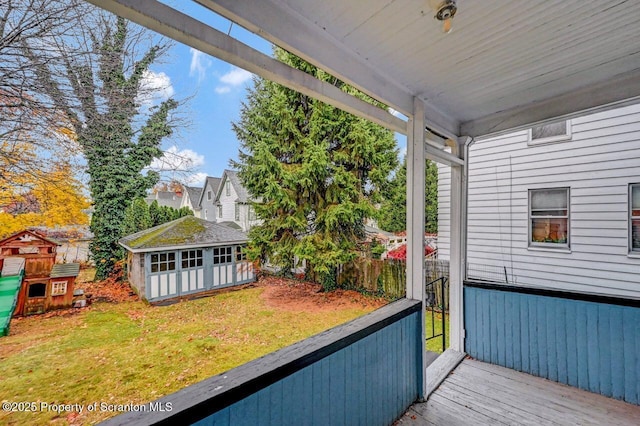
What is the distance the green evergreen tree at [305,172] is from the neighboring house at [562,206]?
1.73 metres

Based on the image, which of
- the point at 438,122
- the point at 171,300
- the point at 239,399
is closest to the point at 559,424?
the point at 239,399

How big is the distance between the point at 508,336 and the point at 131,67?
13.9 ft

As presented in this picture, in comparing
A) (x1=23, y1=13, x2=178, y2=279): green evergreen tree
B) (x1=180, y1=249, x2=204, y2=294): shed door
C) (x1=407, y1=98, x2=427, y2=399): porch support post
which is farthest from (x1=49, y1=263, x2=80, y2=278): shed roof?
(x1=407, y1=98, x2=427, y2=399): porch support post

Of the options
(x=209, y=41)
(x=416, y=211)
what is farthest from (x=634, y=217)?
(x=209, y=41)

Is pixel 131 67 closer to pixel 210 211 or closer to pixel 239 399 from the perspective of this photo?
pixel 210 211

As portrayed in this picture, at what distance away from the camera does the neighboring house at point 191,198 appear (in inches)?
99.8

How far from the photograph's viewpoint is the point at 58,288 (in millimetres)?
1855

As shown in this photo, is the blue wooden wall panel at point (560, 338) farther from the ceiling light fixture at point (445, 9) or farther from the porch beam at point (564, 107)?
the ceiling light fixture at point (445, 9)

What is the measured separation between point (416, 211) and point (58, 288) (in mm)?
2672

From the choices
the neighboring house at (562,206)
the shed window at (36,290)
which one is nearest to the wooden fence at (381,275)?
the neighboring house at (562,206)

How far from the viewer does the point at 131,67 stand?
2.23m

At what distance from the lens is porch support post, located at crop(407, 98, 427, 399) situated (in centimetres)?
206

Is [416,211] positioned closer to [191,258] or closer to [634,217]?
[191,258]

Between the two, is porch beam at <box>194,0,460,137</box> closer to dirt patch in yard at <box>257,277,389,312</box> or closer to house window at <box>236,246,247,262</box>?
house window at <box>236,246,247,262</box>
